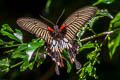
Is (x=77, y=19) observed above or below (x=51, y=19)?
below

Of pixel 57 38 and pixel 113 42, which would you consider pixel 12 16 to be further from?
pixel 113 42

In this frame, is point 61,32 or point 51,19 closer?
point 61,32

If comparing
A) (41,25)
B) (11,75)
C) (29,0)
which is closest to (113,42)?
(41,25)

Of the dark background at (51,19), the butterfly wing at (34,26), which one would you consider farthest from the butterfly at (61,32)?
the dark background at (51,19)

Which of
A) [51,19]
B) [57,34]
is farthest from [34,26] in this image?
[51,19]

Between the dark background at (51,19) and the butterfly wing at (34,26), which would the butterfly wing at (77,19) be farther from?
the dark background at (51,19)

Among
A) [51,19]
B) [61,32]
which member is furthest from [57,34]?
[51,19]

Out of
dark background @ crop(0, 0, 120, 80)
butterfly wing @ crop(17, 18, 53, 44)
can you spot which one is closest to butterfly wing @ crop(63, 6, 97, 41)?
butterfly wing @ crop(17, 18, 53, 44)

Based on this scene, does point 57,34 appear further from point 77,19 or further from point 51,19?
point 51,19
